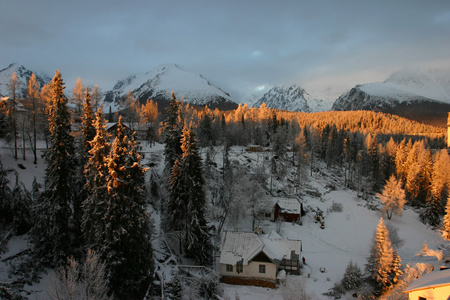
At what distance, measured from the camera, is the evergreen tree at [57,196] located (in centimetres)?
2303

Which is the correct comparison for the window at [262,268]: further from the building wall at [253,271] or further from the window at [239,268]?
the window at [239,268]

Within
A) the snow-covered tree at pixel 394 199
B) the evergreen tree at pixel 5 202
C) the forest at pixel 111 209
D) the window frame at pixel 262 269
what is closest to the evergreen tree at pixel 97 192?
the forest at pixel 111 209

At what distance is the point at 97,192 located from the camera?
20812mm

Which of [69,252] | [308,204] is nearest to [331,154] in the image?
[308,204]

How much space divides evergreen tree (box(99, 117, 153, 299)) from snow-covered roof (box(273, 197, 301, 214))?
1345 inches

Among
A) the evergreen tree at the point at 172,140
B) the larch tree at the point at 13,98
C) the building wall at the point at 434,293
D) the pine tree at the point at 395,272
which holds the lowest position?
the pine tree at the point at 395,272

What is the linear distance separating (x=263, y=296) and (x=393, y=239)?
77.0ft

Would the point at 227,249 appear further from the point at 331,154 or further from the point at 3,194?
the point at 331,154

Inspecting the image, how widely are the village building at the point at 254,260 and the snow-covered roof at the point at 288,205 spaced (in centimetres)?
1588

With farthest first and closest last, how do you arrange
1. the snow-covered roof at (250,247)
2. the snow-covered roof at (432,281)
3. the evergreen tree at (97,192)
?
the snow-covered roof at (250,247)
the evergreen tree at (97,192)
the snow-covered roof at (432,281)

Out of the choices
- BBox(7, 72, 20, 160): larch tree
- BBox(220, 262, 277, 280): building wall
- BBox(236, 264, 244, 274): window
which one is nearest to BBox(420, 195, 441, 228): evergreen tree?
BBox(220, 262, 277, 280): building wall

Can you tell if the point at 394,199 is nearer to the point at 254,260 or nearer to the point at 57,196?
the point at 254,260

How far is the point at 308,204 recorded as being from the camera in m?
58.7

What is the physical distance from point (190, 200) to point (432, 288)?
22300 millimetres
